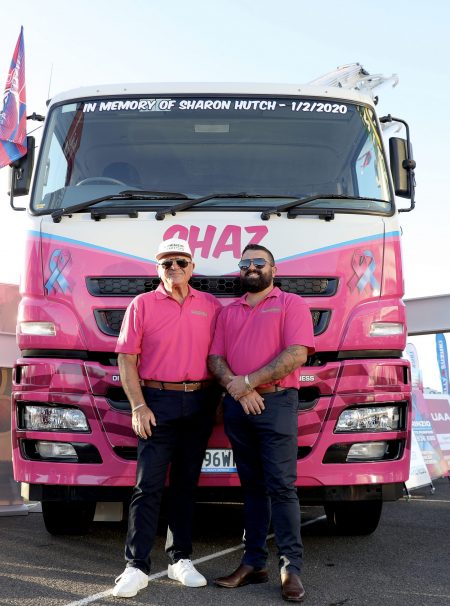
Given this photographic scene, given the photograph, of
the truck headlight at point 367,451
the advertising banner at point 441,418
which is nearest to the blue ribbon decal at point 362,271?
the truck headlight at point 367,451

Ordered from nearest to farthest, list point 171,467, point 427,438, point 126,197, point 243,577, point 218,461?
1. point 243,577
2. point 171,467
3. point 218,461
4. point 126,197
5. point 427,438

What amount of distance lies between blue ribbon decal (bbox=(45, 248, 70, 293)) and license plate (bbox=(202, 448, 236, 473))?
4.65 feet

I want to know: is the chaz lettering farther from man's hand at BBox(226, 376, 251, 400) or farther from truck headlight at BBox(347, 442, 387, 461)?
truck headlight at BBox(347, 442, 387, 461)

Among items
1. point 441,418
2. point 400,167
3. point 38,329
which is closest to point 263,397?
point 38,329

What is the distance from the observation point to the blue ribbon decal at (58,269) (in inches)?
215

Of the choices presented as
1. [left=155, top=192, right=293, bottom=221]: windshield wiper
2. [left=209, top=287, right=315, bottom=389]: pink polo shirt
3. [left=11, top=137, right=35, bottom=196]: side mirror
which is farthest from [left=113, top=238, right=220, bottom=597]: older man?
[left=11, top=137, right=35, bottom=196]: side mirror

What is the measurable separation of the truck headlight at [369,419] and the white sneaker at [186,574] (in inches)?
48.5

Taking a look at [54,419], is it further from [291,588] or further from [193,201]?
[291,588]

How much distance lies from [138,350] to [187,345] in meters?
0.30

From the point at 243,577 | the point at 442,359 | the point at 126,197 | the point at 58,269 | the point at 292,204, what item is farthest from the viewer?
the point at 442,359

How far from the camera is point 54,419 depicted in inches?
213

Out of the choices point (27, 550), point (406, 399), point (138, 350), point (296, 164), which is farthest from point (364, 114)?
point (27, 550)

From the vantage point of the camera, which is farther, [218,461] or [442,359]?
[442,359]

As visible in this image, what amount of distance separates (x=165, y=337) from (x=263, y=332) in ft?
1.94
